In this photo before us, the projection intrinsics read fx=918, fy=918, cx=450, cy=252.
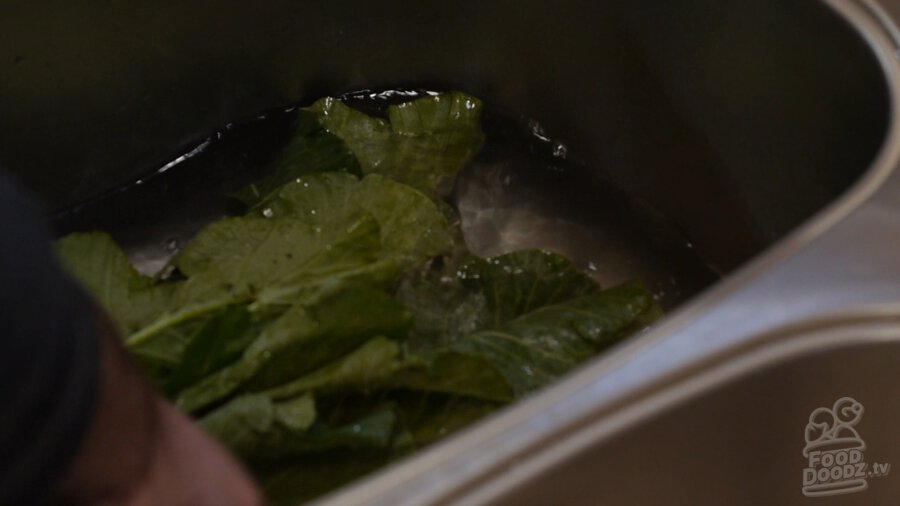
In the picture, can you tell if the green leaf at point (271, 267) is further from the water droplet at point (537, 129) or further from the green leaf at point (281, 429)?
the water droplet at point (537, 129)

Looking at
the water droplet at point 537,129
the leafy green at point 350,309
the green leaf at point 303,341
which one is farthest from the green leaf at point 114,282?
the water droplet at point 537,129

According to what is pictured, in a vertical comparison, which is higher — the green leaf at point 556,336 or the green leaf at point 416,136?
the green leaf at point 416,136

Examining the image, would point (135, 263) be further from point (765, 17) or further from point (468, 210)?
point (765, 17)

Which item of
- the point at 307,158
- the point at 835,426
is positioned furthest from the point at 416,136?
the point at 835,426

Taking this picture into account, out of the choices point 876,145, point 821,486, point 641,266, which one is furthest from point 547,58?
point 821,486

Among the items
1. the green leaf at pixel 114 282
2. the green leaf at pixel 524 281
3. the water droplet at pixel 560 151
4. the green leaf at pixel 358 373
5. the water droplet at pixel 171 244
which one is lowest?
the water droplet at pixel 171 244

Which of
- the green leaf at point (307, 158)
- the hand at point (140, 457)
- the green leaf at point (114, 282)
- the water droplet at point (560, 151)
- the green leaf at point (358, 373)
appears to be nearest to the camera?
the hand at point (140, 457)

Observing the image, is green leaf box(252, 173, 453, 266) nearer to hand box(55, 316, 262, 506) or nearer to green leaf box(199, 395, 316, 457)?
green leaf box(199, 395, 316, 457)
